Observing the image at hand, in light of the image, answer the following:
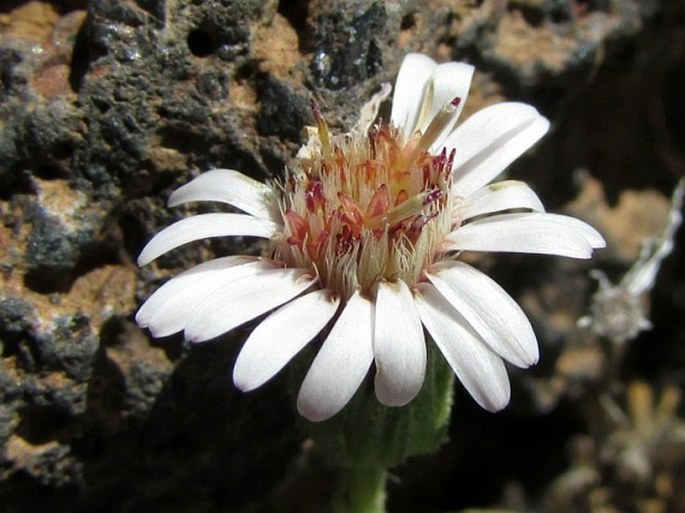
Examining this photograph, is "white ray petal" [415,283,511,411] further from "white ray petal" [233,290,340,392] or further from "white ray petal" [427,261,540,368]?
"white ray petal" [233,290,340,392]

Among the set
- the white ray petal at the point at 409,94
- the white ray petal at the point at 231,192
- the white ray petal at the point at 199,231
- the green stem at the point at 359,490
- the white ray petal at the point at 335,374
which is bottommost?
the green stem at the point at 359,490

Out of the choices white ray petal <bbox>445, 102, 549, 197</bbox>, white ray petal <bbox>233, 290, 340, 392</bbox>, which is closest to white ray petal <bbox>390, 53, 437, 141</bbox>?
white ray petal <bbox>445, 102, 549, 197</bbox>

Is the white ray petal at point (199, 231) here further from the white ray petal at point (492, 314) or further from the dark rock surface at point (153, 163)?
the white ray petal at point (492, 314)

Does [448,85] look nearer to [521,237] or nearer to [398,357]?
[521,237]

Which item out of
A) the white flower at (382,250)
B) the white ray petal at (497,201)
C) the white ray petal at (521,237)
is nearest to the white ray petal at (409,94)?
the white flower at (382,250)

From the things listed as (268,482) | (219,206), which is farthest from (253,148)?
(268,482)

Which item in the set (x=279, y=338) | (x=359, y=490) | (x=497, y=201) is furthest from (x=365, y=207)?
(x=359, y=490)

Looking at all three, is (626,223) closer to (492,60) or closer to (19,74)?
(492,60)
